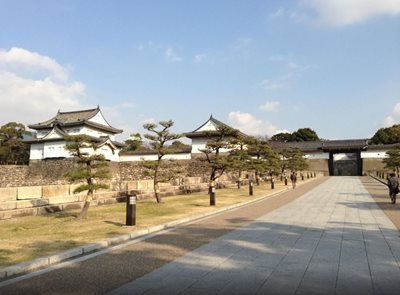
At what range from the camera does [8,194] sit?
13445 mm

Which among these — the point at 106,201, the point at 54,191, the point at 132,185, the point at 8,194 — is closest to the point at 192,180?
the point at 132,185

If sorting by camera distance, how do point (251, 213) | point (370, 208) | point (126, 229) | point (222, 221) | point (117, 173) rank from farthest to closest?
point (117, 173) < point (370, 208) < point (251, 213) < point (222, 221) < point (126, 229)

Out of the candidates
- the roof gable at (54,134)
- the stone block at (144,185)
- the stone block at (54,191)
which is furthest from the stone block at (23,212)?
the roof gable at (54,134)

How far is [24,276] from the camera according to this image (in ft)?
18.5

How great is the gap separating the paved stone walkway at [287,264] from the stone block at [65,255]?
205 centimetres

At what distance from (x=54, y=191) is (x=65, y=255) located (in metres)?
9.42

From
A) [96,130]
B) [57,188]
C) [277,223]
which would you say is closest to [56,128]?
[96,130]

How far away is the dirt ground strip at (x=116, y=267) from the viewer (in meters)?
5.05

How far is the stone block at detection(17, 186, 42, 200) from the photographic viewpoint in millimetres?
13844

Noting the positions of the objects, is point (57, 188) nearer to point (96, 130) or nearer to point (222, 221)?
point (222, 221)

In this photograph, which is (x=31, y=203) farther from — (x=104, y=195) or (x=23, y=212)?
(x=104, y=195)

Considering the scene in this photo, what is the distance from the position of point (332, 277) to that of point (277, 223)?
19.1 ft

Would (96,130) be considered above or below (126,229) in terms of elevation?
above

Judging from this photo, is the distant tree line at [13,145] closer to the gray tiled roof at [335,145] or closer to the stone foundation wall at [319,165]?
the gray tiled roof at [335,145]
